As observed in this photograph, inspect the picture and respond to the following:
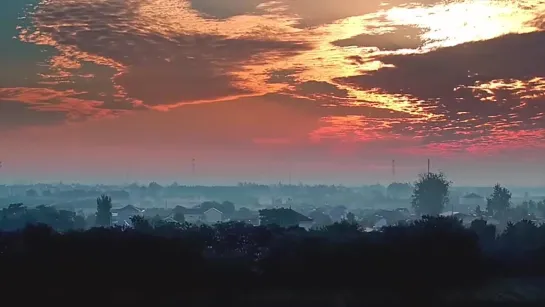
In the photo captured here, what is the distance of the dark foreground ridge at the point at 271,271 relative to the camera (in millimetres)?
37125

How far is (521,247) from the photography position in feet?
161

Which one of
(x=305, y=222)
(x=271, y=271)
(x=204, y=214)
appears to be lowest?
(x=271, y=271)

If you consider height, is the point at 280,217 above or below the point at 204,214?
above

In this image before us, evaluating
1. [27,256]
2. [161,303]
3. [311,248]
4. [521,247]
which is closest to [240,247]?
[311,248]

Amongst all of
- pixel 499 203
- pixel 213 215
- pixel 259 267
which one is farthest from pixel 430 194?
pixel 259 267

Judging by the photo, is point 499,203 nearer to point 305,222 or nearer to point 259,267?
point 305,222

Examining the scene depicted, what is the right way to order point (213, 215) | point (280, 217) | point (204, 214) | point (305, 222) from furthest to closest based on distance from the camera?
1. point (213, 215)
2. point (204, 214)
3. point (305, 222)
4. point (280, 217)

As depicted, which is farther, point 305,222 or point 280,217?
point 305,222

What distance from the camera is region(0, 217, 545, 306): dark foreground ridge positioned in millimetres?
37125

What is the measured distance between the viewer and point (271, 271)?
1549 inches

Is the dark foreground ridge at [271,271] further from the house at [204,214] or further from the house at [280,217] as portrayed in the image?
the house at [204,214]

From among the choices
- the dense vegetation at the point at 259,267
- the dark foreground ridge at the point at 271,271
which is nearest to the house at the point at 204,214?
the dense vegetation at the point at 259,267

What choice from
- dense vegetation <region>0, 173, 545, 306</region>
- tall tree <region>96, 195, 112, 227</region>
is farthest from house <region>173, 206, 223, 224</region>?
dense vegetation <region>0, 173, 545, 306</region>

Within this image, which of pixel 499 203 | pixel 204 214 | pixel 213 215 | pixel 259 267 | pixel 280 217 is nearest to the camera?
pixel 259 267
